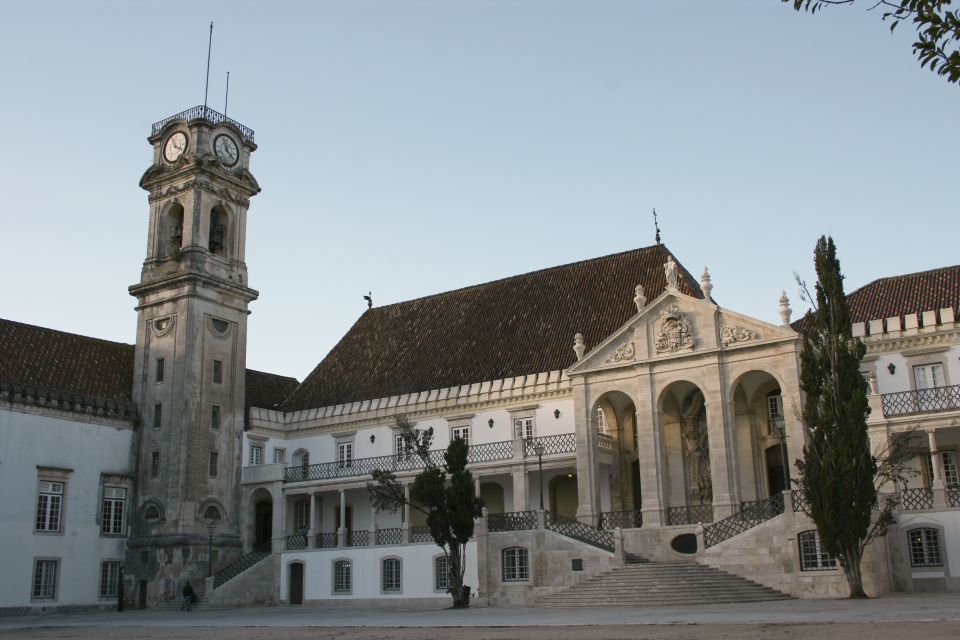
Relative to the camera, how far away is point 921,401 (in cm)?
2859

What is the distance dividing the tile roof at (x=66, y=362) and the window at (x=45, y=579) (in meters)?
6.23

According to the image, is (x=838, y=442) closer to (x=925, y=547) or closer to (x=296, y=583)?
(x=925, y=547)

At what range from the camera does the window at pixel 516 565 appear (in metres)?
28.9

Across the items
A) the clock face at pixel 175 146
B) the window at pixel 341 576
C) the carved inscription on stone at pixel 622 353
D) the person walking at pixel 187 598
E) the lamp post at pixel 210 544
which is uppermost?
the clock face at pixel 175 146

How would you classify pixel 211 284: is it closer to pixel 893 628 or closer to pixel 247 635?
pixel 247 635

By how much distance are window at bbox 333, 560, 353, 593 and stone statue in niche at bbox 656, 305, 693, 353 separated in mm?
13332

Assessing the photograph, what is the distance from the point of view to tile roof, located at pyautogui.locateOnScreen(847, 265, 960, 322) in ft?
102

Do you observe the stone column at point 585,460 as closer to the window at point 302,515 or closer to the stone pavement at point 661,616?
the stone pavement at point 661,616

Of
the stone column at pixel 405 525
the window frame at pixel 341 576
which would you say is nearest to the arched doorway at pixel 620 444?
the stone column at pixel 405 525

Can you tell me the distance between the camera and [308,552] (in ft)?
115

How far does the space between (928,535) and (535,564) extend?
10.7 metres

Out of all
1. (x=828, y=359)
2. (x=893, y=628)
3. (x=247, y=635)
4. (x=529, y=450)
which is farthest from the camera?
(x=529, y=450)

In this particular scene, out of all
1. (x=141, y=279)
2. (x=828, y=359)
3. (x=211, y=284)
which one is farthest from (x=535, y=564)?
(x=141, y=279)

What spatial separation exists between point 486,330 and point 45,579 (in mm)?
18475
